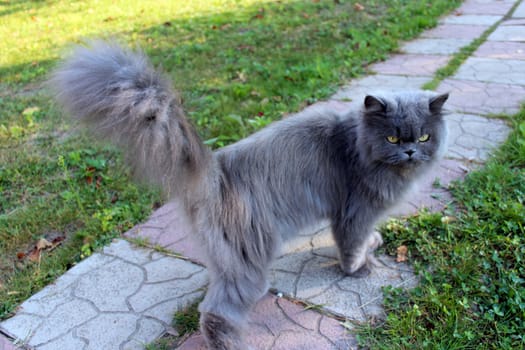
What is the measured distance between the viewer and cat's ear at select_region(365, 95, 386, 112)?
6.73 feet

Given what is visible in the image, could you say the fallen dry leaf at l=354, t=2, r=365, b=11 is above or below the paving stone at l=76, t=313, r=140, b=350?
above

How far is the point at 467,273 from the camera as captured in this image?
7.32 feet

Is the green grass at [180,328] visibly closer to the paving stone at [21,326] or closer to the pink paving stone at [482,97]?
the paving stone at [21,326]

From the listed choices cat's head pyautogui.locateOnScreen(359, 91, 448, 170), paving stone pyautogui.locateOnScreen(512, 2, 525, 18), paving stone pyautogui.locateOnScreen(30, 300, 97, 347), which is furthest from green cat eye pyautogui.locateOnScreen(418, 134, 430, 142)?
paving stone pyautogui.locateOnScreen(512, 2, 525, 18)

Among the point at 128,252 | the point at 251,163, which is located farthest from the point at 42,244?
the point at 251,163

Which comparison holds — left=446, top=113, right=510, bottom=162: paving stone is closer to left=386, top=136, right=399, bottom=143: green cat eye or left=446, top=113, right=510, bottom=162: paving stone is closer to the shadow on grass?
the shadow on grass

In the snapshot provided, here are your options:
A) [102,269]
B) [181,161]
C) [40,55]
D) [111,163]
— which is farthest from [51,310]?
[40,55]

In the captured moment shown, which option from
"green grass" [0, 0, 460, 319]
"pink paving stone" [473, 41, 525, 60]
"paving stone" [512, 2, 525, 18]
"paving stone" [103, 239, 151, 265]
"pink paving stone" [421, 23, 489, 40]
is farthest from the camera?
"paving stone" [512, 2, 525, 18]

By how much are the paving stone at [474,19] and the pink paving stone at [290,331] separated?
19.7 ft

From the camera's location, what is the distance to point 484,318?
2004mm

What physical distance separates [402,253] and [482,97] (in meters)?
2.53

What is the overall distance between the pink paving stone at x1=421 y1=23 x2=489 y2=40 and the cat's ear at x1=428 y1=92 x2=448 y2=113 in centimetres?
445

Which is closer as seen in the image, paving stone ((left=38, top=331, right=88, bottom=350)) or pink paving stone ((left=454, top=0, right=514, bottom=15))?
paving stone ((left=38, top=331, right=88, bottom=350))

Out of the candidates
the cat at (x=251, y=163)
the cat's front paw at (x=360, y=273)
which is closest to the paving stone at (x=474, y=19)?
the cat at (x=251, y=163)
